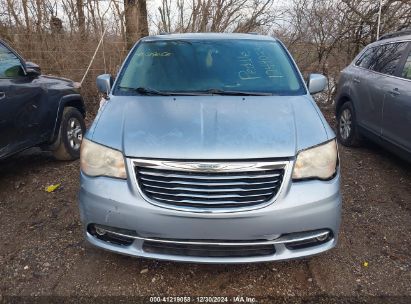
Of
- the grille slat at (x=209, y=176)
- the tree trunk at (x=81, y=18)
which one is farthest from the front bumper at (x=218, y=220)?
the tree trunk at (x=81, y=18)

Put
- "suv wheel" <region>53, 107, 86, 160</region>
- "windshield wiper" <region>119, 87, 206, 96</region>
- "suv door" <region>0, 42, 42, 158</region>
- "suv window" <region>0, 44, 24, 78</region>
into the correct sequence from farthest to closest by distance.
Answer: "suv wheel" <region>53, 107, 86, 160</region> → "suv window" <region>0, 44, 24, 78</region> → "suv door" <region>0, 42, 42, 158</region> → "windshield wiper" <region>119, 87, 206, 96</region>

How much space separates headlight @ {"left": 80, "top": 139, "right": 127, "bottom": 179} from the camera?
7.64 feet

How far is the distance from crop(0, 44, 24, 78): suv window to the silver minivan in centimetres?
199

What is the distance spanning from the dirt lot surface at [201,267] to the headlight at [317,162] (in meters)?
0.82

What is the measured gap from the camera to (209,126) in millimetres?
2486

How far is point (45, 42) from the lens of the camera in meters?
8.68

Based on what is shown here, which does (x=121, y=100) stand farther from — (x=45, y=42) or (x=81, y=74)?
(x=45, y=42)

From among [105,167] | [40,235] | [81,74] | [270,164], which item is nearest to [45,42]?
[81,74]

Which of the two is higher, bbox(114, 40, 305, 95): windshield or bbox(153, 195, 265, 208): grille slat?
bbox(114, 40, 305, 95): windshield

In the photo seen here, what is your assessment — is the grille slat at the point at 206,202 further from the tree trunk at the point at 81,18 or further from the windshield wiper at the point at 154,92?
the tree trunk at the point at 81,18

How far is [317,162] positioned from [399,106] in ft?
7.92

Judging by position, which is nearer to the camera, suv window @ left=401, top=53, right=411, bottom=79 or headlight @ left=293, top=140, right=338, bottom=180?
headlight @ left=293, top=140, right=338, bottom=180

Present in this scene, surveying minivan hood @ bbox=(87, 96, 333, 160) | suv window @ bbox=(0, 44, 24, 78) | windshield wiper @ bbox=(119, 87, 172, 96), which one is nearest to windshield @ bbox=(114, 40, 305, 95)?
windshield wiper @ bbox=(119, 87, 172, 96)

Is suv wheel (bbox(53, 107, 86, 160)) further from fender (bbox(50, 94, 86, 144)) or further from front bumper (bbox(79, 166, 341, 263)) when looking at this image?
front bumper (bbox(79, 166, 341, 263))
